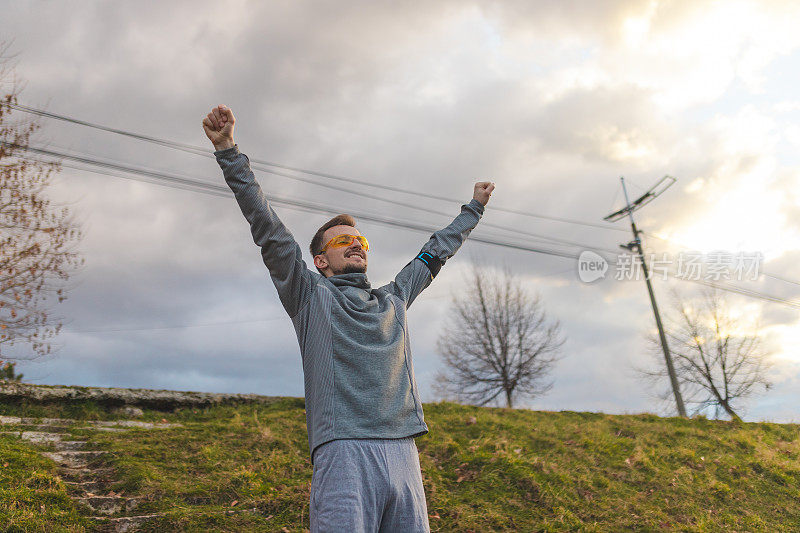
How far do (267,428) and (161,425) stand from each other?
217 centimetres

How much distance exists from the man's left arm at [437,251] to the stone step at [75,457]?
5662 millimetres

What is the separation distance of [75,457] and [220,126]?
603cm

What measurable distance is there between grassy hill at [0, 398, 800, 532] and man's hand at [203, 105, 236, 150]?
4082 mm

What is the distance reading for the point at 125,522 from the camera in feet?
17.3

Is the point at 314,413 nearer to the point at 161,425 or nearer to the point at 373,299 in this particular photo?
the point at 373,299

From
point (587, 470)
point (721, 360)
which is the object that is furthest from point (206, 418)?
point (721, 360)

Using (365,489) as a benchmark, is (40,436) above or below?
above

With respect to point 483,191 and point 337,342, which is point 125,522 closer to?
point 337,342

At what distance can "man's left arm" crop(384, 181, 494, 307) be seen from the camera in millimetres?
3238

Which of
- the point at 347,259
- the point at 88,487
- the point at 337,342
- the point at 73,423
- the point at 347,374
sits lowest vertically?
the point at 88,487

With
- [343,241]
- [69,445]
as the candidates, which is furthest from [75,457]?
[343,241]

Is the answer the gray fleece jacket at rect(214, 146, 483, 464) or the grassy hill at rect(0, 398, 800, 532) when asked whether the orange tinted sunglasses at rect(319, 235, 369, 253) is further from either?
the grassy hill at rect(0, 398, 800, 532)

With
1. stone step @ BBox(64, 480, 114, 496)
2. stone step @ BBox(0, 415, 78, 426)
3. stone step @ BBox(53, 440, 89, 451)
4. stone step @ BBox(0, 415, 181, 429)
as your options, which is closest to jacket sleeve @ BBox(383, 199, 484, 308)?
stone step @ BBox(64, 480, 114, 496)

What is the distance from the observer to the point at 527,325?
2330 cm
